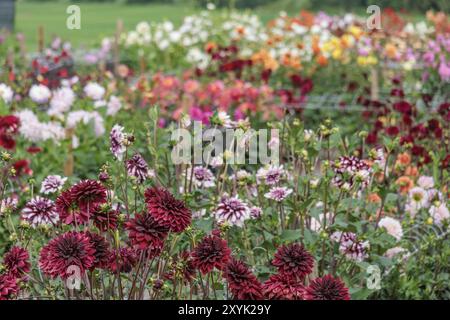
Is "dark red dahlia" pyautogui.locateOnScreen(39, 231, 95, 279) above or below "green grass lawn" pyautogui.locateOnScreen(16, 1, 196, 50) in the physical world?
below

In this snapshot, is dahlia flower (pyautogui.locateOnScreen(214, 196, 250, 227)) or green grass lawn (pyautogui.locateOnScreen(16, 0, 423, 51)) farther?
green grass lawn (pyautogui.locateOnScreen(16, 0, 423, 51))

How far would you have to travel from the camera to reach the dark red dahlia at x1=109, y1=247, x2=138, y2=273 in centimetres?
198

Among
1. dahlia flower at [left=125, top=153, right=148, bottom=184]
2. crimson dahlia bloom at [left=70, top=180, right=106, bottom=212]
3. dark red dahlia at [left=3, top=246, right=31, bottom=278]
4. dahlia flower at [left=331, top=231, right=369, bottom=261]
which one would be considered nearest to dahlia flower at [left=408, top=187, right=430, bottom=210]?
dahlia flower at [left=331, top=231, right=369, bottom=261]

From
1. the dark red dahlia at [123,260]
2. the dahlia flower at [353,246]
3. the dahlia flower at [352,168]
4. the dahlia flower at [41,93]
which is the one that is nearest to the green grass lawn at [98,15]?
the dahlia flower at [41,93]

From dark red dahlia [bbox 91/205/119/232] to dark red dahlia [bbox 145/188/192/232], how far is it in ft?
0.70

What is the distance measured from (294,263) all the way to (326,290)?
0.10 metres

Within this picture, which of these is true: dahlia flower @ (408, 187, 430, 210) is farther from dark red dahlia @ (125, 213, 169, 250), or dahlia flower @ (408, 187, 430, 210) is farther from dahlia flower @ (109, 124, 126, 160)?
dark red dahlia @ (125, 213, 169, 250)

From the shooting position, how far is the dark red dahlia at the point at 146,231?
1756 millimetres

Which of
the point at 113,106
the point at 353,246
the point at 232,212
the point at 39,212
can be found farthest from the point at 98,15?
the point at 232,212

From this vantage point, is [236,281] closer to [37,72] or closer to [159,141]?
[159,141]
